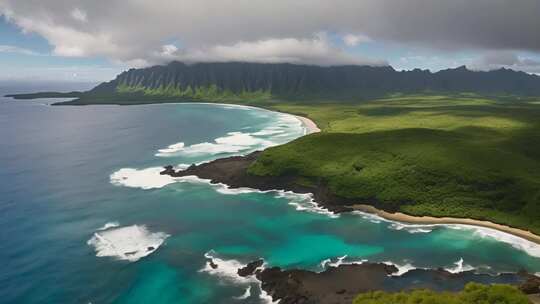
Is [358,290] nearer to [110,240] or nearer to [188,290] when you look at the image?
[188,290]

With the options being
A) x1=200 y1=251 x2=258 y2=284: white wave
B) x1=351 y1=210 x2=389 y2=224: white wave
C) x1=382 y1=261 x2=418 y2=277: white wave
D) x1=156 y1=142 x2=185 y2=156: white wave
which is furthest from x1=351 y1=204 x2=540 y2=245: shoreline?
x1=156 y1=142 x2=185 y2=156: white wave

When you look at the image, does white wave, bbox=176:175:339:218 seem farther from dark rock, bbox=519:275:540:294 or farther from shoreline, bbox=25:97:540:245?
dark rock, bbox=519:275:540:294

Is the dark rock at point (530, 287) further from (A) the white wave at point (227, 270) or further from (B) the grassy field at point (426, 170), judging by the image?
(A) the white wave at point (227, 270)

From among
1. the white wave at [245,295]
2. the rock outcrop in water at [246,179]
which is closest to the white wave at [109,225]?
the rock outcrop in water at [246,179]

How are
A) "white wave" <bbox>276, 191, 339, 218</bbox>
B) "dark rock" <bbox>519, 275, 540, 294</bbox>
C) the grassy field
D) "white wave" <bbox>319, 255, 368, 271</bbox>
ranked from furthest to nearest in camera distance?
"white wave" <bbox>276, 191, 339, 218</bbox> → the grassy field → "white wave" <bbox>319, 255, 368, 271</bbox> → "dark rock" <bbox>519, 275, 540, 294</bbox>

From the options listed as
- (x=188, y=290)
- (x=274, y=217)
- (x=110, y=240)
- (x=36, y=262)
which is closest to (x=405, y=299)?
(x=188, y=290)
